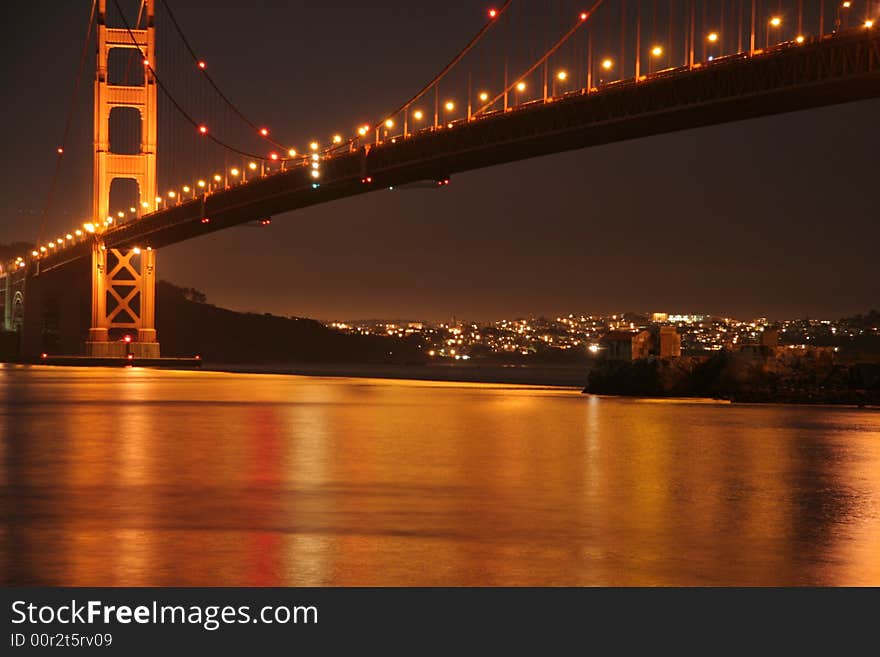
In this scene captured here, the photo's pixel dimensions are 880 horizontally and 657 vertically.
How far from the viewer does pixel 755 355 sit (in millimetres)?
37188

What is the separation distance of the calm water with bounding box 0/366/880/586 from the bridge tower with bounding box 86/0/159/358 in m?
49.0

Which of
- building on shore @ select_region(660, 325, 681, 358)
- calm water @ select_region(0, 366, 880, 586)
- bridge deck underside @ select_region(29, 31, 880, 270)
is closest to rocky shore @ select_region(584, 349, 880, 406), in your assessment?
building on shore @ select_region(660, 325, 681, 358)

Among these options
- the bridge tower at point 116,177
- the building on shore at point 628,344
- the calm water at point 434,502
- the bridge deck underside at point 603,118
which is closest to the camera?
the calm water at point 434,502

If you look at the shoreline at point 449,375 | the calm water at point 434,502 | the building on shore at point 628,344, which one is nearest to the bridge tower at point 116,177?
the shoreline at point 449,375

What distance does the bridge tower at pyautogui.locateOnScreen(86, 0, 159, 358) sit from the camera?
71000 millimetres

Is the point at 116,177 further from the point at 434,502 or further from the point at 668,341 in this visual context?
the point at 434,502

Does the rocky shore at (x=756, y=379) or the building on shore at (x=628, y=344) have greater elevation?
the building on shore at (x=628, y=344)

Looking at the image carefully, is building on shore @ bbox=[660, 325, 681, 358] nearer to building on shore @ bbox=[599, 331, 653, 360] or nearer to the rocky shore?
building on shore @ bbox=[599, 331, 653, 360]

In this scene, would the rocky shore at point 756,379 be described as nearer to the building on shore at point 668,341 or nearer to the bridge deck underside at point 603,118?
the building on shore at point 668,341

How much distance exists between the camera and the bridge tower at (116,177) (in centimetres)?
7100

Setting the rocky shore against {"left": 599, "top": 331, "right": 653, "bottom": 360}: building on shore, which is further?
{"left": 599, "top": 331, "right": 653, "bottom": 360}: building on shore

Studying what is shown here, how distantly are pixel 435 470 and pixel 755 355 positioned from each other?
24279mm

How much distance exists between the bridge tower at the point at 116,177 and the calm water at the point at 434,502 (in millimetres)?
48965
